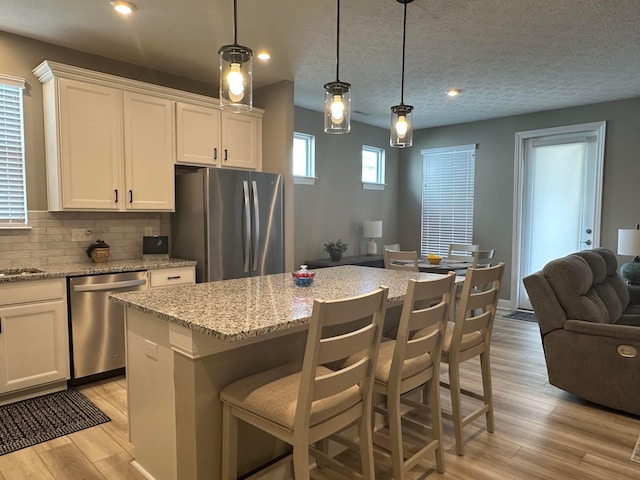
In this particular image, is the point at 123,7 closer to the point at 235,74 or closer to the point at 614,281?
the point at 235,74

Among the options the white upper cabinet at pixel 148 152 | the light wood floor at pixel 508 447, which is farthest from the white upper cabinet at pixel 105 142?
the light wood floor at pixel 508 447

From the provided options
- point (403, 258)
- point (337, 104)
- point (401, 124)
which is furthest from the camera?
point (403, 258)

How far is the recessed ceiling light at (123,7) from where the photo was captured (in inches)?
107

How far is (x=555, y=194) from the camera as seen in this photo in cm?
561

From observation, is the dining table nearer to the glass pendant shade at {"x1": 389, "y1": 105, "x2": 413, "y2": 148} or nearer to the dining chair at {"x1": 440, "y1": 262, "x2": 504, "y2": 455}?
the dining chair at {"x1": 440, "y1": 262, "x2": 504, "y2": 455}

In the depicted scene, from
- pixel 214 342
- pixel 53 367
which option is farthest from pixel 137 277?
Answer: pixel 214 342

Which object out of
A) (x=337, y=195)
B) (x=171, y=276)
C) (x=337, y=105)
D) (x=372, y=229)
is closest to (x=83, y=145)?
(x=171, y=276)

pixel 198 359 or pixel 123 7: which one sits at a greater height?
pixel 123 7

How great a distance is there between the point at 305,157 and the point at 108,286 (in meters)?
3.11

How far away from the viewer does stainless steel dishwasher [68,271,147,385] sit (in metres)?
3.17

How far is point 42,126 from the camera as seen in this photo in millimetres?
3430

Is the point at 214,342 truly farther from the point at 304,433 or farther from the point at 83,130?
the point at 83,130

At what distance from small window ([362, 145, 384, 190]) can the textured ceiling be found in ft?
6.09

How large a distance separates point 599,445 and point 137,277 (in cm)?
332
